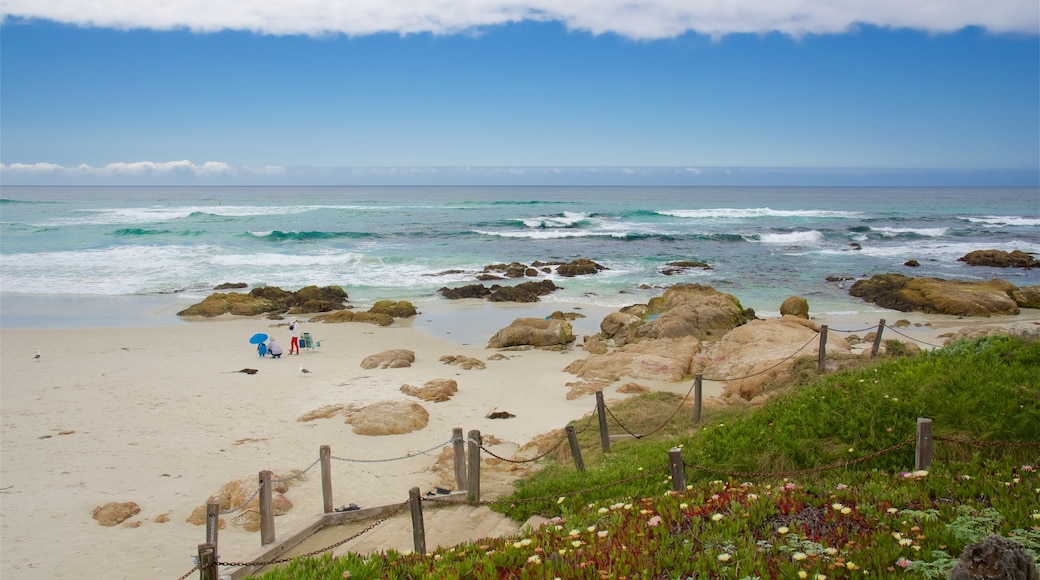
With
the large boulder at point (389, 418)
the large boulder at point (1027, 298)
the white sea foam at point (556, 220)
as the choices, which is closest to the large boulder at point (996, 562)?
the large boulder at point (389, 418)

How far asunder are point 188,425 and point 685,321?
41.8 ft

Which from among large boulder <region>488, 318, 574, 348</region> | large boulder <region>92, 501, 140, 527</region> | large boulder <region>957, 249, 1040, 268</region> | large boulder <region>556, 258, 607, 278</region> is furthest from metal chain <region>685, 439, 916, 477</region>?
large boulder <region>957, 249, 1040, 268</region>

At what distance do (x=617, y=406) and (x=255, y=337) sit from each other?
11.4 m

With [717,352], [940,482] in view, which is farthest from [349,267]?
[940,482]

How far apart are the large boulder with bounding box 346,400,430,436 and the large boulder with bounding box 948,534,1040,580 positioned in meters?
9.84

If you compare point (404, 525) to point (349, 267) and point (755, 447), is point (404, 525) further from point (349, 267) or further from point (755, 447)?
point (349, 267)

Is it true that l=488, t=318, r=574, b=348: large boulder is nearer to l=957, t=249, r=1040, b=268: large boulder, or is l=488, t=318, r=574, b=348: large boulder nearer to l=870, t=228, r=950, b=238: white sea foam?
l=957, t=249, r=1040, b=268: large boulder

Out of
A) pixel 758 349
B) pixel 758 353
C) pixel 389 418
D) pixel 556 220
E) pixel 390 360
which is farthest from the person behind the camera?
pixel 556 220

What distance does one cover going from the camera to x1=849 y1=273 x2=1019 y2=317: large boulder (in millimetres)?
23891

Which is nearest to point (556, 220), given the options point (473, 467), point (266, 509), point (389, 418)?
point (389, 418)

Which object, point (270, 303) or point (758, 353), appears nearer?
point (758, 353)

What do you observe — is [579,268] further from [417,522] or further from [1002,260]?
[417,522]

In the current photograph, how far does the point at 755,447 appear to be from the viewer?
25.6 ft

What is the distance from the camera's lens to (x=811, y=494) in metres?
5.86
